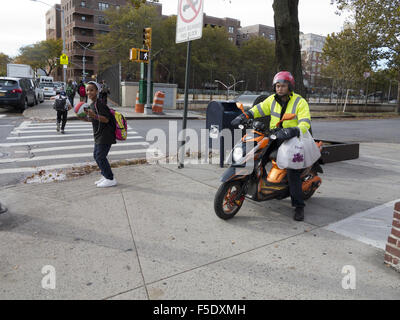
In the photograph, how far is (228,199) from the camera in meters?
4.14

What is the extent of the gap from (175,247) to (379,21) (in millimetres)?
28178

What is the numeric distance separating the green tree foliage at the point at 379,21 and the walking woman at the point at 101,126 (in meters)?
24.2

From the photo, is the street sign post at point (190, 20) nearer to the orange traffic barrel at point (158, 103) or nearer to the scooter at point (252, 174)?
the scooter at point (252, 174)

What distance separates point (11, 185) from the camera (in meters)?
5.58

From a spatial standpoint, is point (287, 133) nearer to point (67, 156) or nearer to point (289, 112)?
point (289, 112)

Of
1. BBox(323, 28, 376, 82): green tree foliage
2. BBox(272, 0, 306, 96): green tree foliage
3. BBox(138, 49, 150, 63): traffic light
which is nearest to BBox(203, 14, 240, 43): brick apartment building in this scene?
BBox(323, 28, 376, 82): green tree foliage

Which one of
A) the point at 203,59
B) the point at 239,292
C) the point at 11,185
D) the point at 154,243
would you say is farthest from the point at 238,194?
the point at 203,59

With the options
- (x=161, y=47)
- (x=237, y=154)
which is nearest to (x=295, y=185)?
(x=237, y=154)

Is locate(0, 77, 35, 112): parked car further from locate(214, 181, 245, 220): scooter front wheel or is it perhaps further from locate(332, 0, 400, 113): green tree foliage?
locate(332, 0, 400, 113): green tree foliage

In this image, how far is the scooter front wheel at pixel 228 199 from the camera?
3998mm

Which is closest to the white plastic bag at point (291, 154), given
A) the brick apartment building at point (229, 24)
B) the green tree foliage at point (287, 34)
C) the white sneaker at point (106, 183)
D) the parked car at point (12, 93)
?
the white sneaker at point (106, 183)

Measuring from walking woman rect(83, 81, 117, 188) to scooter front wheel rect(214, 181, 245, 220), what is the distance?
212cm

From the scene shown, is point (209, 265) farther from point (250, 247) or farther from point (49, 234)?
point (49, 234)

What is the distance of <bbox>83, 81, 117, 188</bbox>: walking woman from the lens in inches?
195
